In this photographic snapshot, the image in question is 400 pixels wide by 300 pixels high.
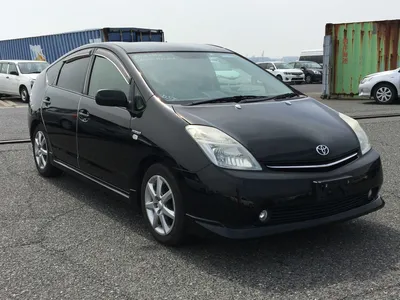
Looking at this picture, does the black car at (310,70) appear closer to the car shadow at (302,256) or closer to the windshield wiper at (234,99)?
the windshield wiper at (234,99)

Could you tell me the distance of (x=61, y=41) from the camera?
75.5 feet

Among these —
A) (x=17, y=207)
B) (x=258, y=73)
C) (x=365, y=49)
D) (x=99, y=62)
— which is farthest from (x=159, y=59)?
(x=365, y=49)

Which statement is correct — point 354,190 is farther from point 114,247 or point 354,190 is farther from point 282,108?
point 114,247

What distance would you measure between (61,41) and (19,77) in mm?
6295

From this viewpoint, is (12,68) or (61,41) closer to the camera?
(12,68)

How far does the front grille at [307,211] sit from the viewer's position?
3146 mm

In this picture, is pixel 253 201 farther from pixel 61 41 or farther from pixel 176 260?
pixel 61 41

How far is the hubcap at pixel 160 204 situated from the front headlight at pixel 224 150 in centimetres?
44

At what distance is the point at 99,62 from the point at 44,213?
1545 millimetres

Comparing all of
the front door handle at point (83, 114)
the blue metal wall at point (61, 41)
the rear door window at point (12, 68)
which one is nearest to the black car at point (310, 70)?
the blue metal wall at point (61, 41)

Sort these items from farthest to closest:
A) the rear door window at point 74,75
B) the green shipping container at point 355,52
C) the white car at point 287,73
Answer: the white car at point 287,73
the green shipping container at point 355,52
the rear door window at point 74,75

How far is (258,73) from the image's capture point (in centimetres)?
466

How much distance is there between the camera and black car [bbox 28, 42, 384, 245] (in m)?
3.13

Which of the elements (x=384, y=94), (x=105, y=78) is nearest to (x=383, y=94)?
(x=384, y=94)
